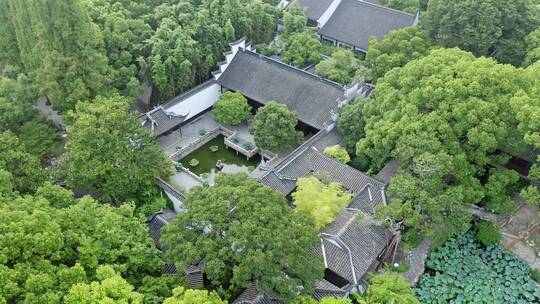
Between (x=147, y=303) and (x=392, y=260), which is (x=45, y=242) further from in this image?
(x=392, y=260)

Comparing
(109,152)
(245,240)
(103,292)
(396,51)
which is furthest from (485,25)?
(103,292)

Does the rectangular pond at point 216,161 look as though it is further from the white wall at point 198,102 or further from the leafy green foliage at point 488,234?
the leafy green foliage at point 488,234

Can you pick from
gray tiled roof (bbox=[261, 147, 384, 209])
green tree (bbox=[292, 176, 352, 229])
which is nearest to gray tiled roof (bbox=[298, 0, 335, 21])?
gray tiled roof (bbox=[261, 147, 384, 209])

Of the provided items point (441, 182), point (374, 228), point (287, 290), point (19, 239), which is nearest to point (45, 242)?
point (19, 239)

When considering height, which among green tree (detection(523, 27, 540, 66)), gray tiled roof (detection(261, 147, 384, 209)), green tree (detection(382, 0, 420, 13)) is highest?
green tree (detection(523, 27, 540, 66))

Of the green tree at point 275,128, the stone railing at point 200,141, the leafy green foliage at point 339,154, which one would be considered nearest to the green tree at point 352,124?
the leafy green foliage at point 339,154

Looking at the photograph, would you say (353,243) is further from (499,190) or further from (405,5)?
(405,5)

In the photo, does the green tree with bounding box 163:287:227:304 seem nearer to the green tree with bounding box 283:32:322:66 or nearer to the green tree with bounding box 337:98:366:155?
the green tree with bounding box 337:98:366:155

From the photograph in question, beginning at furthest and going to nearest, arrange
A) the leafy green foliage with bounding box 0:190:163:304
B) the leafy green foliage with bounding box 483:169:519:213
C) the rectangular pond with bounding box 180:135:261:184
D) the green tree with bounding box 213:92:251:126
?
the green tree with bounding box 213:92:251:126 → the rectangular pond with bounding box 180:135:261:184 → the leafy green foliage with bounding box 483:169:519:213 → the leafy green foliage with bounding box 0:190:163:304
